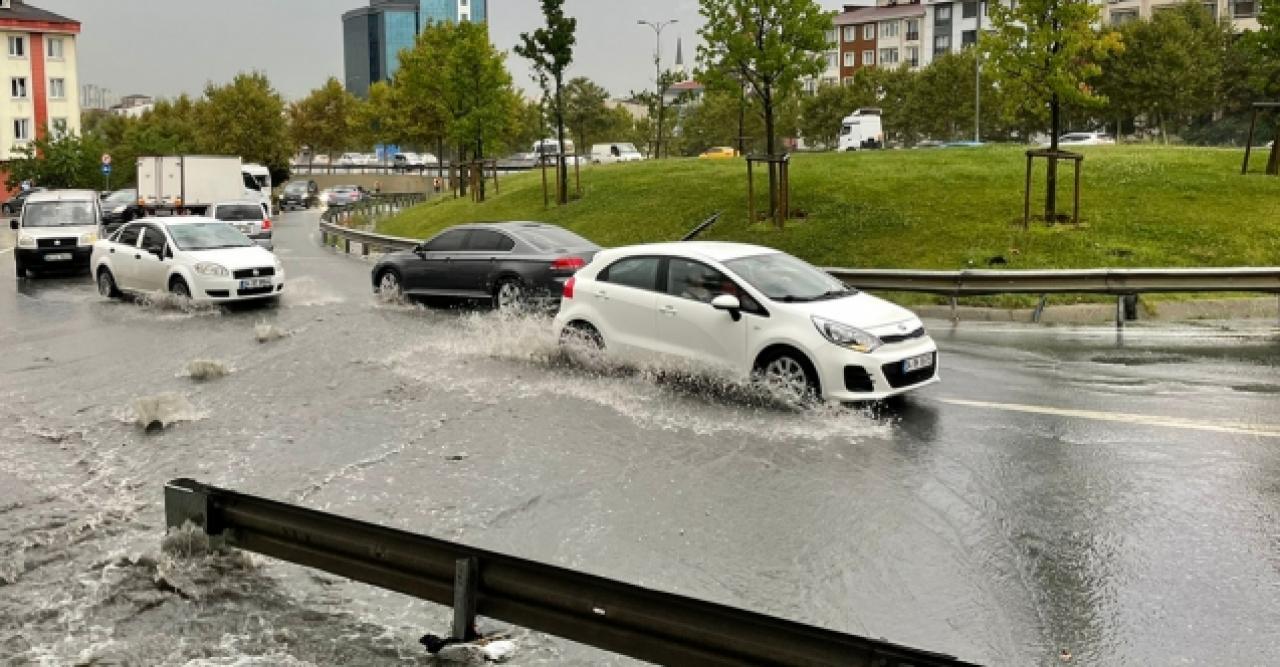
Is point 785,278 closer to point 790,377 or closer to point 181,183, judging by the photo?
point 790,377

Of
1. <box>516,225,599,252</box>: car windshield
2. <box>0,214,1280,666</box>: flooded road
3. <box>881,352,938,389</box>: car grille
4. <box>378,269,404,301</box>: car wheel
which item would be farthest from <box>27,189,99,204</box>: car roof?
<box>881,352,938,389</box>: car grille

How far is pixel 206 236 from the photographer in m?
19.2

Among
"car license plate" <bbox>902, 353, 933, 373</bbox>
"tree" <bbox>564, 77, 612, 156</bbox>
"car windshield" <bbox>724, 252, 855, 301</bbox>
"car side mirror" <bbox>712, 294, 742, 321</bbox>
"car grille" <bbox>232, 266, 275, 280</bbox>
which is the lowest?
"car license plate" <bbox>902, 353, 933, 373</bbox>

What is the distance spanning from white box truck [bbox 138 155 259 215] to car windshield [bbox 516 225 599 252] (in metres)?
20.4

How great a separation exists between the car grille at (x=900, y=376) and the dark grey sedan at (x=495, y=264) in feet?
23.1

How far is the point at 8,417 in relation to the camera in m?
10.4

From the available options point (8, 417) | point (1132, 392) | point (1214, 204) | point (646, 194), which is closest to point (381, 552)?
point (8, 417)

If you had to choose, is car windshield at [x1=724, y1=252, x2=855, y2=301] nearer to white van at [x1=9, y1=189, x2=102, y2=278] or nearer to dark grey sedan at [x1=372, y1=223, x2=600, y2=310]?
dark grey sedan at [x1=372, y1=223, x2=600, y2=310]

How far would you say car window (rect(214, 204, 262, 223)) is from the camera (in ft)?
98.6

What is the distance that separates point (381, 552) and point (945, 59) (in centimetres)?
Result: 7465

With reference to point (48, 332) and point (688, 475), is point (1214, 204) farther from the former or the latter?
point (48, 332)

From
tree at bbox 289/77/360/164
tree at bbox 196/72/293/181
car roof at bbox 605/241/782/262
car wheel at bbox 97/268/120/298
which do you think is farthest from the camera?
tree at bbox 289/77/360/164

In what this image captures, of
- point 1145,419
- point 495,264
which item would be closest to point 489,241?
point 495,264

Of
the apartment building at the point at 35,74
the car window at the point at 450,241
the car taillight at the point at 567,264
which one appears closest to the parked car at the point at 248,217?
the car window at the point at 450,241
